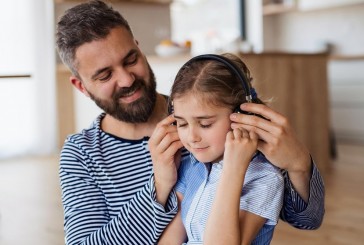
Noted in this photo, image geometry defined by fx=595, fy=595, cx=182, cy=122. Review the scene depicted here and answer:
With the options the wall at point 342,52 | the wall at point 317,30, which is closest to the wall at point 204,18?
the wall at point 317,30

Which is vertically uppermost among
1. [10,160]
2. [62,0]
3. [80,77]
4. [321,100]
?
[62,0]

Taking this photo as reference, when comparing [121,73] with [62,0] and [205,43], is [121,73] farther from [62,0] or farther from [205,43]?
[62,0]

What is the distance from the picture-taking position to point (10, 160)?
223 inches

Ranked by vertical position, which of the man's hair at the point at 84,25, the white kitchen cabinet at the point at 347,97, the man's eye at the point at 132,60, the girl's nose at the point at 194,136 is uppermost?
the man's hair at the point at 84,25

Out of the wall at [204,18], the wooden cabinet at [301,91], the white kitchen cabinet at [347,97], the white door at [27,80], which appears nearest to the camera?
the wooden cabinet at [301,91]


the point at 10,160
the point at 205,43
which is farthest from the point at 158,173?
the point at 10,160

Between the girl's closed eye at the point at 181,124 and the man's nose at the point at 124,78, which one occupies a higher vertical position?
the man's nose at the point at 124,78

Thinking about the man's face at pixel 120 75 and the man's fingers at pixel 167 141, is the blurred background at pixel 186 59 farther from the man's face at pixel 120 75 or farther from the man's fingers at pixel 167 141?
the man's fingers at pixel 167 141

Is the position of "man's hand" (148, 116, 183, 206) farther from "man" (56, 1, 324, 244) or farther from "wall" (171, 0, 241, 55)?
"wall" (171, 0, 241, 55)

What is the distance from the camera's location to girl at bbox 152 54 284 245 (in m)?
1.05

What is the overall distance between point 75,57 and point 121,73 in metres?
0.13

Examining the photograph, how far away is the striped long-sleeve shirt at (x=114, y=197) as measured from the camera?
4.00 ft

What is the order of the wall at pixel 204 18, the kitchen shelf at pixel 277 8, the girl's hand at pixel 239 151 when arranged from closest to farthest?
the girl's hand at pixel 239 151 → the kitchen shelf at pixel 277 8 → the wall at pixel 204 18

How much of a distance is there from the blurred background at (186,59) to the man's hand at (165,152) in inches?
75.2
